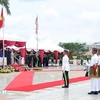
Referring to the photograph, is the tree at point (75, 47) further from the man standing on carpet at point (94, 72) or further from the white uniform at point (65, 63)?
the man standing on carpet at point (94, 72)

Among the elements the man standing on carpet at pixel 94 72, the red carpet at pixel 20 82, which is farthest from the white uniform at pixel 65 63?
the red carpet at pixel 20 82

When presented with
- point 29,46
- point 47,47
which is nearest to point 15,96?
point 29,46

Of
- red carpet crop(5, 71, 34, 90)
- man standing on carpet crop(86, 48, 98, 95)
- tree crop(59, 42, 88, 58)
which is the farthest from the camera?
tree crop(59, 42, 88, 58)

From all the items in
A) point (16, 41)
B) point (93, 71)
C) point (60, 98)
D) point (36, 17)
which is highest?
point (36, 17)

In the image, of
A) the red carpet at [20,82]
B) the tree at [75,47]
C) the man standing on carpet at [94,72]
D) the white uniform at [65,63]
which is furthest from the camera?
Result: the tree at [75,47]

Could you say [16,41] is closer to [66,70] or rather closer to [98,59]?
[66,70]

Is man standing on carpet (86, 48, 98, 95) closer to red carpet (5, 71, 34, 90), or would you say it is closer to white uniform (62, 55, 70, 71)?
white uniform (62, 55, 70, 71)

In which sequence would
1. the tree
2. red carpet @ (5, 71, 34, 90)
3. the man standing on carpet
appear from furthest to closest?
1. the tree
2. red carpet @ (5, 71, 34, 90)
3. the man standing on carpet

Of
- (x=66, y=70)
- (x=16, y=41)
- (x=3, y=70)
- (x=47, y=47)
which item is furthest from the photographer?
(x=47, y=47)

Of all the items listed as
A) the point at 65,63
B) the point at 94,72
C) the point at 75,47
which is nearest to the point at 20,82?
the point at 65,63

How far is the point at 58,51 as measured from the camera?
46.4m

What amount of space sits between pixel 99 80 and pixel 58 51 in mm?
34184

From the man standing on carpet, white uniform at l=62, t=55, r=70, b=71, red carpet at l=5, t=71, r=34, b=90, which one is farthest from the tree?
the man standing on carpet

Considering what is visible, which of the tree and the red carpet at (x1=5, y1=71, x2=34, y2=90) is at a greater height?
the tree
